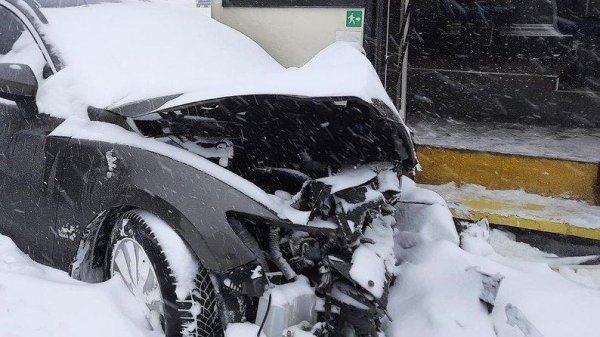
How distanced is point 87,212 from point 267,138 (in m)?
0.89

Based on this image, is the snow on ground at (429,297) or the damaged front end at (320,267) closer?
the damaged front end at (320,267)

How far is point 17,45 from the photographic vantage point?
3371 mm

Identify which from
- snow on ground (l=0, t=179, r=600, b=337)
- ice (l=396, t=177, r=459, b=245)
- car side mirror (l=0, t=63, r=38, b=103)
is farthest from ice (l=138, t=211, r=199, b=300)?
ice (l=396, t=177, r=459, b=245)

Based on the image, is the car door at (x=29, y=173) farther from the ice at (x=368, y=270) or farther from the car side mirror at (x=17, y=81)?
the ice at (x=368, y=270)

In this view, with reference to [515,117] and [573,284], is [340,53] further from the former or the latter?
[515,117]

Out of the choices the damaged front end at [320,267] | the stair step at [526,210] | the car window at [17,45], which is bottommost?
the stair step at [526,210]

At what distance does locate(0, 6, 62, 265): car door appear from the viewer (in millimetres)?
2826

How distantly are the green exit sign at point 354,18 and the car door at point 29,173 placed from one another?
8.49 ft

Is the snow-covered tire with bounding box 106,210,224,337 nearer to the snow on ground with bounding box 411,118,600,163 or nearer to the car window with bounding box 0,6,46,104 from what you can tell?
the car window with bounding box 0,6,46,104

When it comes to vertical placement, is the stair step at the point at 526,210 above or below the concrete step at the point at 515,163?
below

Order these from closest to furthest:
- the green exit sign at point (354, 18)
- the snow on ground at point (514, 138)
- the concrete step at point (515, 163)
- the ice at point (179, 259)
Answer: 1. the ice at point (179, 259)
2. the concrete step at point (515, 163)
3. the snow on ground at point (514, 138)
4. the green exit sign at point (354, 18)

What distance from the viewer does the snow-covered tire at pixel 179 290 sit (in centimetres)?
224

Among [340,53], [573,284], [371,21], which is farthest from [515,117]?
[340,53]

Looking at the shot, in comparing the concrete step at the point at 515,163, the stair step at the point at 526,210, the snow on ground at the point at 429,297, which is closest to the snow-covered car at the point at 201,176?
the snow on ground at the point at 429,297
